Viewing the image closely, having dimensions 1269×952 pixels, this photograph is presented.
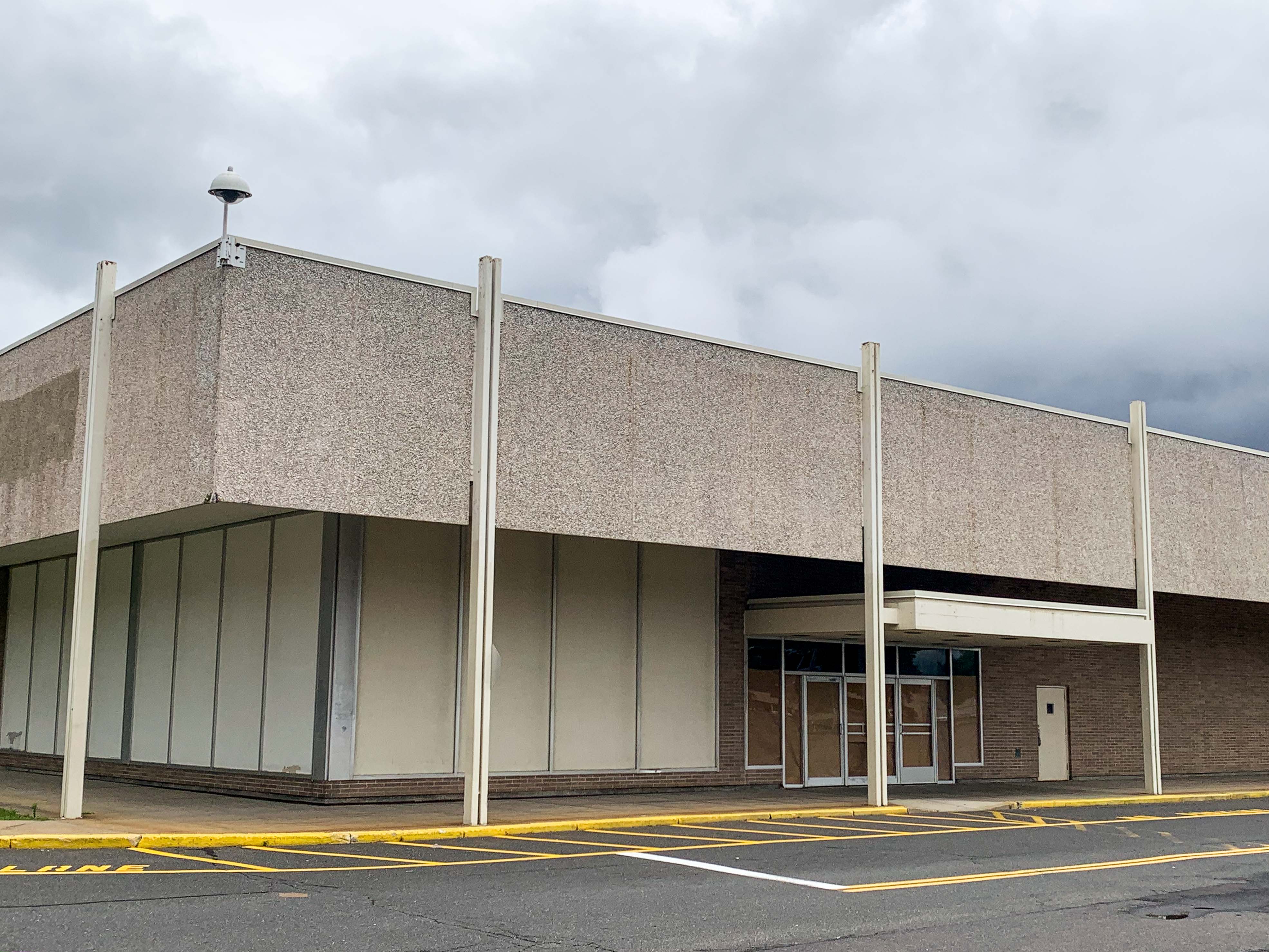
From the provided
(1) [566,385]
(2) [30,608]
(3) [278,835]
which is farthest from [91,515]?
(2) [30,608]

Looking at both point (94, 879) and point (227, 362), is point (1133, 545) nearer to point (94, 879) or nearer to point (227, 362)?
point (227, 362)

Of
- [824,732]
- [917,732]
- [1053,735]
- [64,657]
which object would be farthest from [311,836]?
[1053,735]

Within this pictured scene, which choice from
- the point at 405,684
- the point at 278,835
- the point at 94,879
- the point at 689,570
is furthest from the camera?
the point at 689,570

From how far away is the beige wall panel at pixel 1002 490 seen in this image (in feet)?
72.9

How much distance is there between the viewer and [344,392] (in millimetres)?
16594

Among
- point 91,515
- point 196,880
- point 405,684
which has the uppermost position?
point 91,515

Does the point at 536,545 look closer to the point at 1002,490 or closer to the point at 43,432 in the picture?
the point at 43,432

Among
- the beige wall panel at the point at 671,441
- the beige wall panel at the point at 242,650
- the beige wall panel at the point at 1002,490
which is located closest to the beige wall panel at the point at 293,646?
the beige wall panel at the point at 242,650

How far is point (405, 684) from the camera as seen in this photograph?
20.0m

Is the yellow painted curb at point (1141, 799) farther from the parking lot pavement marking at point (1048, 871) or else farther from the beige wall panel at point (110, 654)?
the beige wall panel at point (110, 654)

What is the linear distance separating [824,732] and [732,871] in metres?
13.2

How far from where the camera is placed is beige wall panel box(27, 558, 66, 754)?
86.3 ft

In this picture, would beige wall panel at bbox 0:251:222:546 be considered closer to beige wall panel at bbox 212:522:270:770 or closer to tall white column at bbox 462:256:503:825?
beige wall panel at bbox 212:522:270:770

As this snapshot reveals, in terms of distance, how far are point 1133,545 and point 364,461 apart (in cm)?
1603
